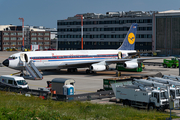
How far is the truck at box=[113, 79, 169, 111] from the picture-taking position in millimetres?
25312

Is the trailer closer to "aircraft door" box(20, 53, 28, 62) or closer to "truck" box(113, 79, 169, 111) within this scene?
"truck" box(113, 79, 169, 111)

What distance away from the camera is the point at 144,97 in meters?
26.1

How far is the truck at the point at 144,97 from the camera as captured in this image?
83.0 ft

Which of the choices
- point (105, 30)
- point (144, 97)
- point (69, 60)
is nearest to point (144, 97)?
point (144, 97)

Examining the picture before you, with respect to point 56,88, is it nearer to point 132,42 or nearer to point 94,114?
point 94,114

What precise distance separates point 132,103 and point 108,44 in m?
116

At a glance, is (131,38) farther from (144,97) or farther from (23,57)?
(144,97)

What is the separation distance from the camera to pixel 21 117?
1761 cm

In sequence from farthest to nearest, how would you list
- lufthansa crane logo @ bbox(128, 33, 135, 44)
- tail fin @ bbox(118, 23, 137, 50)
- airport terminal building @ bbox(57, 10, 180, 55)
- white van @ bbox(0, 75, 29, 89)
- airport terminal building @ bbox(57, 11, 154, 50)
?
airport terminal building @ bbox(57, 11, 154, 50) → airport terminal building @ bbox(57, 10, 180, 55) → lufthansa crane logo @ bbox(128, 33, 135, 44) → tail fin @ bbox(118, 23, 137, 50) → white van @ bbox(0, 75, 29, 89)

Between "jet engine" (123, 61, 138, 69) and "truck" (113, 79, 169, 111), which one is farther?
"jet engine" (123, 61, 138, 69)

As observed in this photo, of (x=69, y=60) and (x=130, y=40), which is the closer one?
(x=69, y=60)

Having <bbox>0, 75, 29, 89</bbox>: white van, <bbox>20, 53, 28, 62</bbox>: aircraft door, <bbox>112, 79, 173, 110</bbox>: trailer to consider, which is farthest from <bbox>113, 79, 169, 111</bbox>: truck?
<bbox>20, 53, 28, 62</bbox>: aircraft door

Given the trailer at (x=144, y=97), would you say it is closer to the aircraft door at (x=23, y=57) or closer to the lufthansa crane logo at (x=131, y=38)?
the aircraft door at (x=23, y=57)

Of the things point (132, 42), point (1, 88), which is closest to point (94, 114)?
point (1, 88)
